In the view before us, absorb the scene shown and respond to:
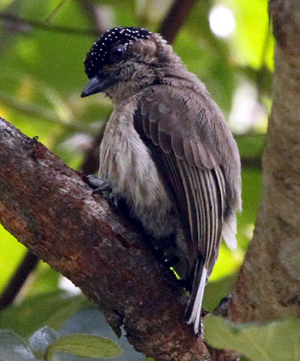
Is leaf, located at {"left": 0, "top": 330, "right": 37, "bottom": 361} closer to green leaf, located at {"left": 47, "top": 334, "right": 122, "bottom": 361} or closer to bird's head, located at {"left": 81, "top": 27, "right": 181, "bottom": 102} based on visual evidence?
green leaf, located at {"left": 47, "top": 334, "right": 122, "bottom": 361}

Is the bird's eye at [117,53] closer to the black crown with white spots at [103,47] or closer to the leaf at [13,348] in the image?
the black crown with white spots at [103,47]

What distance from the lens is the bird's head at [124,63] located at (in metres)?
3.92

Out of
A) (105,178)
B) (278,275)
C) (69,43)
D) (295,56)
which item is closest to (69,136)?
(69,43)

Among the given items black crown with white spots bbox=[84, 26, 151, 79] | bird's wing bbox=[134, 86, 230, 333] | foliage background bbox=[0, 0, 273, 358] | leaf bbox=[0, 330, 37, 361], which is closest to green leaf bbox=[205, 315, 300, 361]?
leaf bbox=[0, 330, 37, 361]

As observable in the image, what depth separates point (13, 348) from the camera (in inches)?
86.8

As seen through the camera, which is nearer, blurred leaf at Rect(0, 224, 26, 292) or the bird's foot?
the bird's foot

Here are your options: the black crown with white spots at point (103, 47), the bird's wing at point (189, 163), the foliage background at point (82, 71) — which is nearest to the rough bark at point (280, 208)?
the bird's wing at point (189, 163)

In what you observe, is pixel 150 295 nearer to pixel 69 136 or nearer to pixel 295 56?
pixel 295 56

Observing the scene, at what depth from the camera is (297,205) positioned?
209cm

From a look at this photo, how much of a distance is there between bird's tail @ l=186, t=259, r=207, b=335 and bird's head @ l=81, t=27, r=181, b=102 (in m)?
1.47

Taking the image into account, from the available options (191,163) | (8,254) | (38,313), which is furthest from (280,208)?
(8,254)

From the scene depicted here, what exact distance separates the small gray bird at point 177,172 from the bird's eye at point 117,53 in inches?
22.3

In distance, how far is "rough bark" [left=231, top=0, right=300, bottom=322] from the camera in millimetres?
1757

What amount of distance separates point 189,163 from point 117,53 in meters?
1.27
